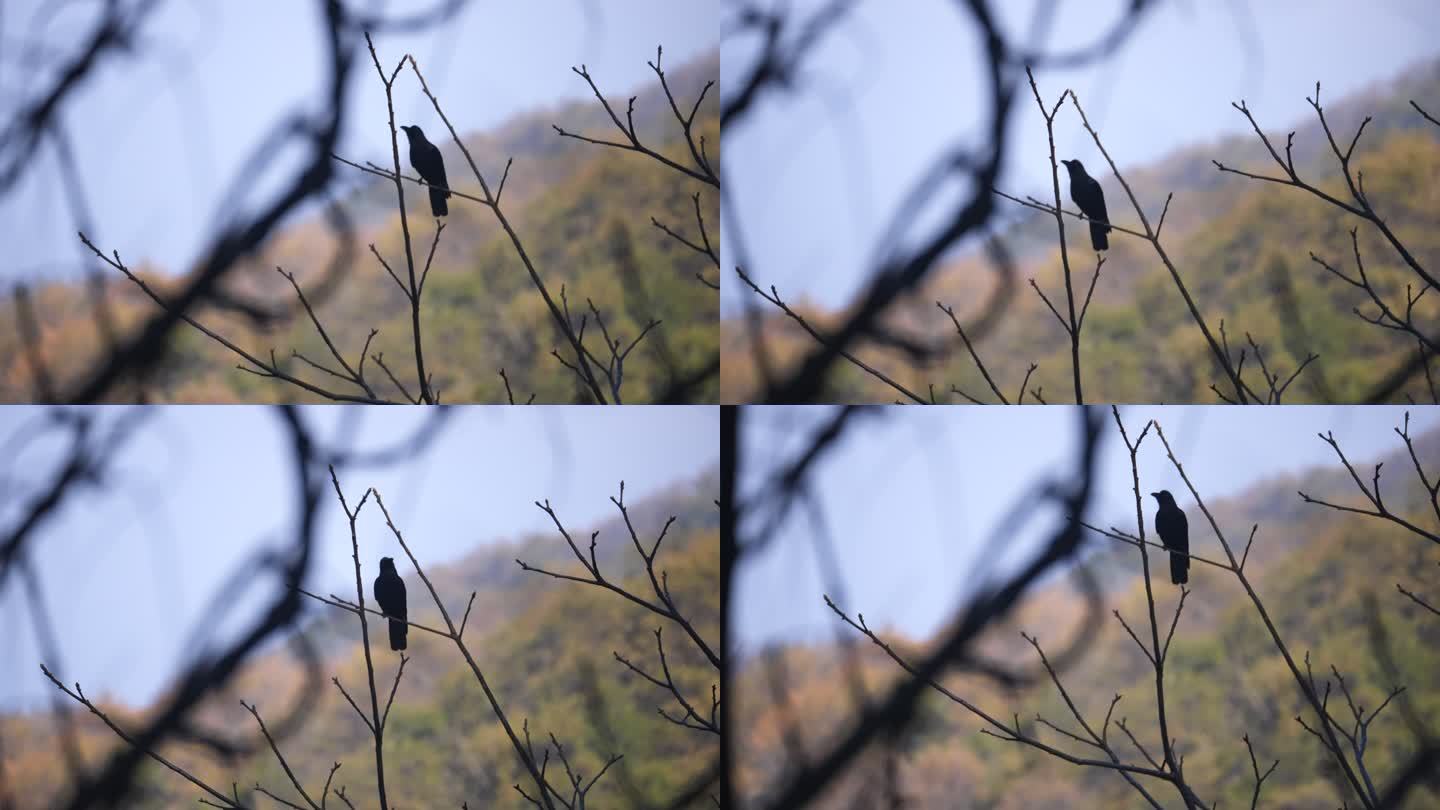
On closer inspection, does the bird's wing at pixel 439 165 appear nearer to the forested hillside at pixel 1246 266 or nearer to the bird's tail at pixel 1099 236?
the forested hillside at pixel 1246 266

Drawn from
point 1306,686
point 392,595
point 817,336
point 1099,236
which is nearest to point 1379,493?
point 1306,686

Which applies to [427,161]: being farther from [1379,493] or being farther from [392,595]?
[1379,493]

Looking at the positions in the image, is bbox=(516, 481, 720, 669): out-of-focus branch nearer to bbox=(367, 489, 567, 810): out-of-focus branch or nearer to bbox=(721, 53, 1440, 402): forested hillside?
bbox=(367, 489, 567, 810): out-of-focus branch

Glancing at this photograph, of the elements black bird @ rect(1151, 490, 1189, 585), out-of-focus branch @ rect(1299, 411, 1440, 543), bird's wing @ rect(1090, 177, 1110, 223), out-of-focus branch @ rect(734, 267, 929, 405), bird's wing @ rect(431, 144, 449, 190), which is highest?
bird's wing @ rect(431, 144, 449, 190)

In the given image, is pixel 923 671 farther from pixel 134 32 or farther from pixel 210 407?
pixel 134 32

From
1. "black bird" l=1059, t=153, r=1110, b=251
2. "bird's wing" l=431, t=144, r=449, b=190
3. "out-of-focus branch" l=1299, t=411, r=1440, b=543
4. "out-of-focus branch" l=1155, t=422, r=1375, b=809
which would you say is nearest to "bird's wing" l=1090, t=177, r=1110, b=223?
"black bird" l=1059, t=153, r=1110, b=251

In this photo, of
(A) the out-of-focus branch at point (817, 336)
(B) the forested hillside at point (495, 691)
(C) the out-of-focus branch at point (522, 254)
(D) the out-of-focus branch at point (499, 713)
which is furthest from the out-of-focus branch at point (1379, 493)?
(D) the out-of-focus branch at point (499, 713)

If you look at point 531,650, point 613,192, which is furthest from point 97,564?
point 613,192
